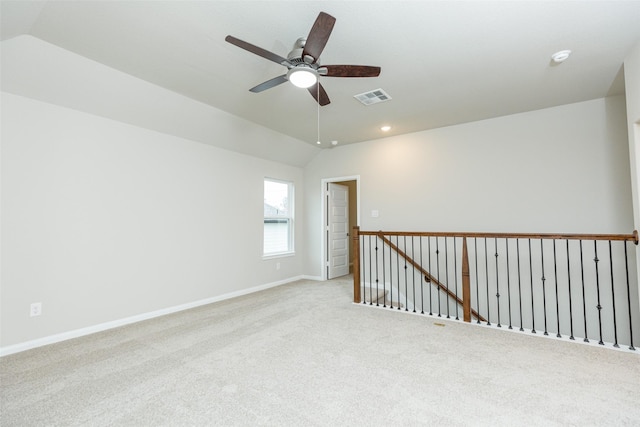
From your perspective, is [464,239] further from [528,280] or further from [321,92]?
[321,92]

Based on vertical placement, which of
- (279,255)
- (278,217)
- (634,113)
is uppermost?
(634,113)

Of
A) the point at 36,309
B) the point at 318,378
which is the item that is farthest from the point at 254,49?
the point at 36,309

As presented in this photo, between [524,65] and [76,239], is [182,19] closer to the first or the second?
[76,239]

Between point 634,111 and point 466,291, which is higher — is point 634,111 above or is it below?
above

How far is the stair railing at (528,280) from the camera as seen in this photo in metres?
3.29

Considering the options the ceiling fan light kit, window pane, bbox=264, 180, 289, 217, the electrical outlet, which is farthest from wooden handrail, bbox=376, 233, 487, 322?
the electrical outlet

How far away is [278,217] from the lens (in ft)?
18.4

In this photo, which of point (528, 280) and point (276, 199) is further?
point (276, 199)

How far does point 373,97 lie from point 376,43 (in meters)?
1.06

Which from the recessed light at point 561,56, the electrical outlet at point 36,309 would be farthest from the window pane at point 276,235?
the recessed light at point 561,56

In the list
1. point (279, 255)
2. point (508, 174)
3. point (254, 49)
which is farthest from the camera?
point (279, 255)

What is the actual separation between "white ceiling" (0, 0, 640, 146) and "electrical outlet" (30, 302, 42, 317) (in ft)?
7.44

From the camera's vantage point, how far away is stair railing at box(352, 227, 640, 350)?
3.29m

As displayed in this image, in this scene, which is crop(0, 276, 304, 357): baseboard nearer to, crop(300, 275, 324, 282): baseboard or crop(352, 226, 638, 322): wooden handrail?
crop(300, 275, 324, 282): baseboard
